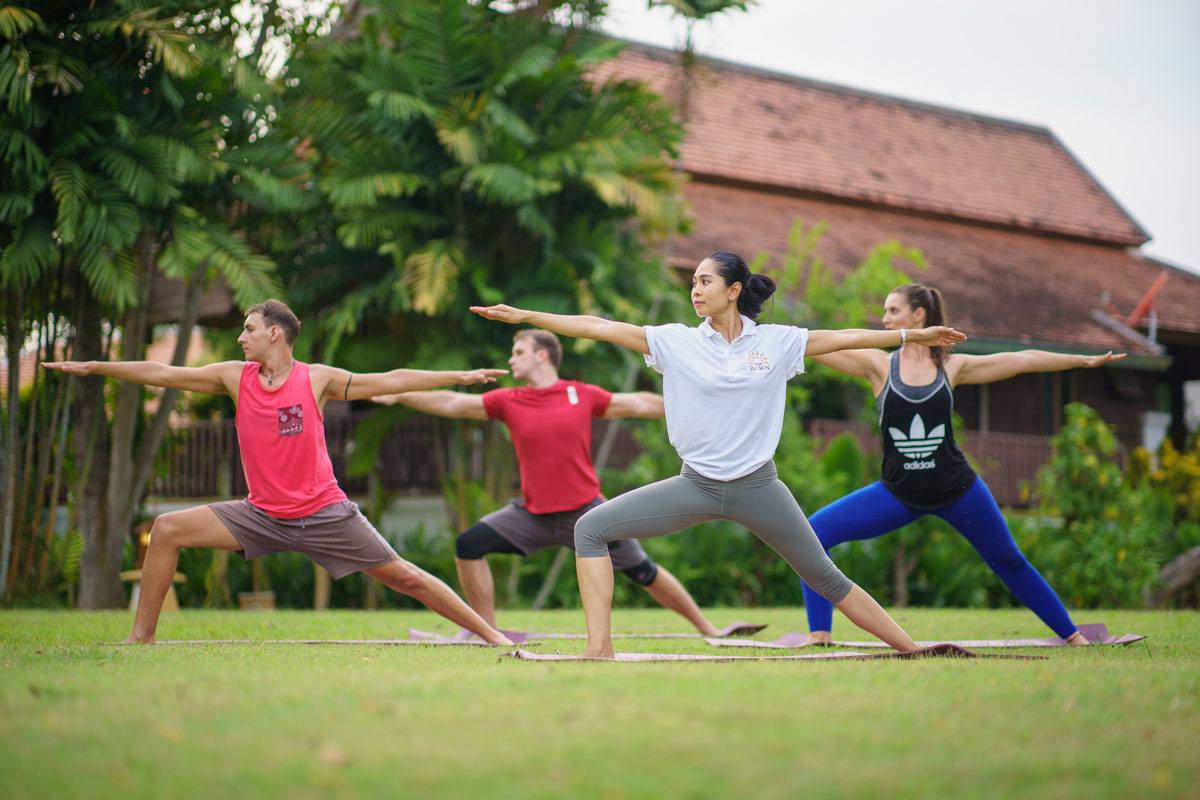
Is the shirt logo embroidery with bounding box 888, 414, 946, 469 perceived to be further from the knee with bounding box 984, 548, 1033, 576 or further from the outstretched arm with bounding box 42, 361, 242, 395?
the outstretched arm with bounding box 42, 361, 242, 395

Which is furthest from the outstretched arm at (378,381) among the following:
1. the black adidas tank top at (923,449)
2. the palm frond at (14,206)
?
the palm frond at (14,206)

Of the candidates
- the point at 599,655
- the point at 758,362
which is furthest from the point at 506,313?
the point at 599,655

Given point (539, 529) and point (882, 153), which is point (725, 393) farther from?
point (882, 153)

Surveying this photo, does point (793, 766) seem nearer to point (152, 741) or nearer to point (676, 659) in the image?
point (152, 741)

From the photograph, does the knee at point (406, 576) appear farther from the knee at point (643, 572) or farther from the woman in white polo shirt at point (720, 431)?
the knee at point (643, 572)

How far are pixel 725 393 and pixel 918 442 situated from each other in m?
2.05

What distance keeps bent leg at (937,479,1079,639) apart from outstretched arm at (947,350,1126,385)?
0.70 m

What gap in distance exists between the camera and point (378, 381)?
27.6ft

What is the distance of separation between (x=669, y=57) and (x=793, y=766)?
24276 millimetres

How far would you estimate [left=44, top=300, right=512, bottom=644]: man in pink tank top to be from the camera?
833 cm

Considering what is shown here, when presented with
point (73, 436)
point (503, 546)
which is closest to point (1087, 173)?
point (73, 436)

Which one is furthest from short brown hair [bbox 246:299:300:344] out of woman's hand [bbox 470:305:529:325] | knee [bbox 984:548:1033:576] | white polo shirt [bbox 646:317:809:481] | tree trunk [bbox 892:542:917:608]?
tree trunk [bbox 892:542:917:608]

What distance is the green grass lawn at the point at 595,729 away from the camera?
385 centimetres

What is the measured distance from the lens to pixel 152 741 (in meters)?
4.39
